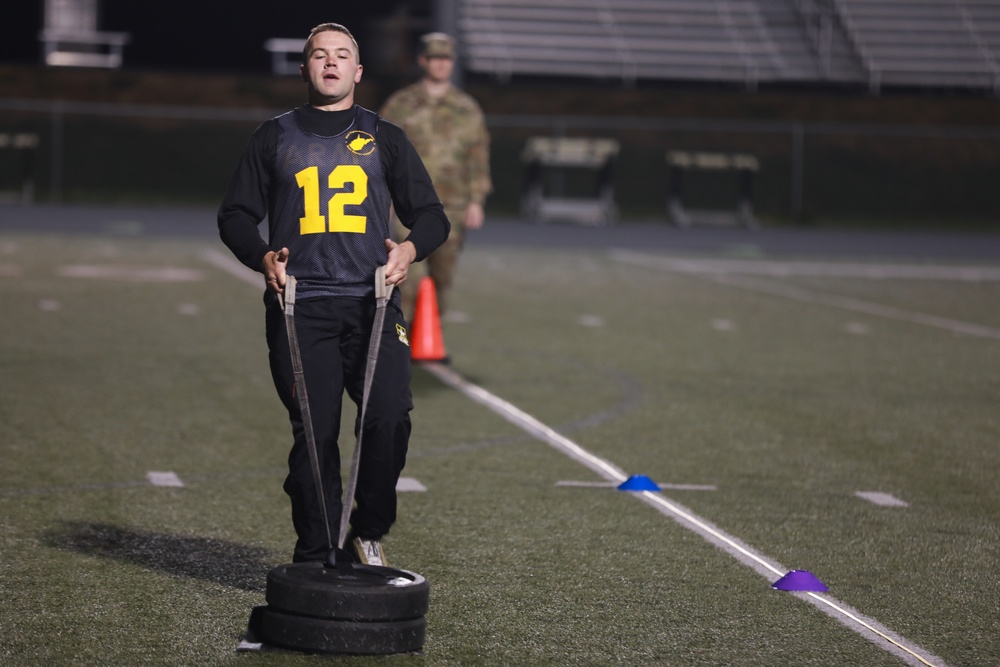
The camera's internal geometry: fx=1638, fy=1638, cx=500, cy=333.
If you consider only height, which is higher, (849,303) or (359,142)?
(359,142)

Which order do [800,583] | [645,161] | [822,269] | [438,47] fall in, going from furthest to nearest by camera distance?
1. [645,161]
2. [822,269]
3. [438,47]
4. [800,583]

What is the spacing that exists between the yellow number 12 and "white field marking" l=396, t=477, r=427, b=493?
6.88 ft

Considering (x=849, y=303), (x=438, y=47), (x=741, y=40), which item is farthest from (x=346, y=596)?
(x=741, y=40)

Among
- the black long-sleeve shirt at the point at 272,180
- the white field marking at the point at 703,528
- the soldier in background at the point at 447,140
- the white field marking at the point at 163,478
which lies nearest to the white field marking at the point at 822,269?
the soldier in background at the point at 447,140

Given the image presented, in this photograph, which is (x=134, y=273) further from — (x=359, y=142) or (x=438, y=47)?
(x=359, y=142)

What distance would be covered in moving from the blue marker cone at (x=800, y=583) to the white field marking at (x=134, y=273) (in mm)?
11508

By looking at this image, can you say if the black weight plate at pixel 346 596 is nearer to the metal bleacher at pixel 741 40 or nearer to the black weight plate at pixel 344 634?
the black weight plate at pixel 344 634

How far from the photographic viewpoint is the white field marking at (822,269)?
1906 centimetres

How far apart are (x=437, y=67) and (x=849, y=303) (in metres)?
6.76

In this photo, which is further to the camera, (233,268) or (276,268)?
(233,268)

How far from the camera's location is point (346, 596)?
4.27 m

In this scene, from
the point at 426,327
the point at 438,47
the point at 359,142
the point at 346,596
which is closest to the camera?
the point at 346,596

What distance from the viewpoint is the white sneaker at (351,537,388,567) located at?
509cm

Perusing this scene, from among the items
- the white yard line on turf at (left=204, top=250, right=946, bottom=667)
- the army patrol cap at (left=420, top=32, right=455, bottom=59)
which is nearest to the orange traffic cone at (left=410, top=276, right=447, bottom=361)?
the white yard line on turf at (left=204, top=250, right=946, bottom=667)
